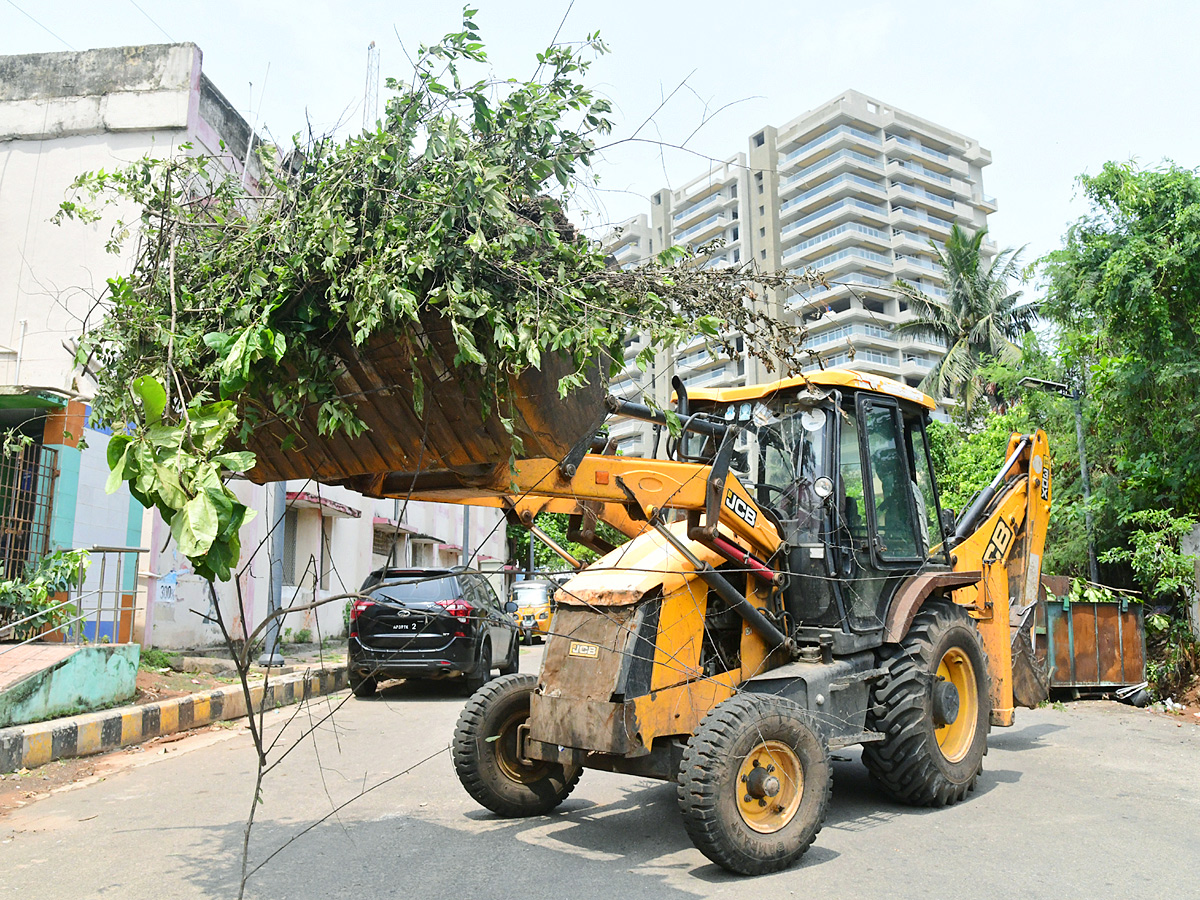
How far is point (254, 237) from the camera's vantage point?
372 cm

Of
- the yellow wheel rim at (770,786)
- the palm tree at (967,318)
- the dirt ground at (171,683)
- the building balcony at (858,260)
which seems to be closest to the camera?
the yellow wheel rim at (770,786)

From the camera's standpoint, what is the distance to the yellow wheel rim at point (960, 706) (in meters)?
6.87

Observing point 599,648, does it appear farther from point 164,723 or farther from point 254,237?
point 164,723

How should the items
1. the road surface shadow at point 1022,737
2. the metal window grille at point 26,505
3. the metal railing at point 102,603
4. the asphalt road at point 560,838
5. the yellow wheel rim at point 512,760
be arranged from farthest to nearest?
the metal window grille at point 26,505, the metal railing at point 102,603, the road surface shadow at point 1022,737, the yellow wheel rim at point 512,760, the asphalt road at point 560,838

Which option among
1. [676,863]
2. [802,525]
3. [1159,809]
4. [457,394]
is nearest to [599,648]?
[676,863]

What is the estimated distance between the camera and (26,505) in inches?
470

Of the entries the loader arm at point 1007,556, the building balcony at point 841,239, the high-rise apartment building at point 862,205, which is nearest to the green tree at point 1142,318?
the loader arm at point 1007,556

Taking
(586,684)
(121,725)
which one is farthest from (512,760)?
(121,725)

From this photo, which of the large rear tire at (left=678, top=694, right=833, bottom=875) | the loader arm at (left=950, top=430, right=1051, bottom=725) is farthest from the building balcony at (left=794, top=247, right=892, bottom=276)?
the large rear tire at (left=678, top=694, right=833, bottom=875)

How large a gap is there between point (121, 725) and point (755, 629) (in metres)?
6.36

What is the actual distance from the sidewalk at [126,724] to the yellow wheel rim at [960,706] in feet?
14.6

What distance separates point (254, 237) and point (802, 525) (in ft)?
13.5

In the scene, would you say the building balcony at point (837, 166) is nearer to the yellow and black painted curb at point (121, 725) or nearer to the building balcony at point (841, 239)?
the building balcony at point (841, 239)

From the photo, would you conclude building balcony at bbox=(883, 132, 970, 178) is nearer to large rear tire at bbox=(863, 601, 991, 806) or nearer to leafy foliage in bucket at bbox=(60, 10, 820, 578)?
large rear tire at bbox=(863, 601, 991, 806)
